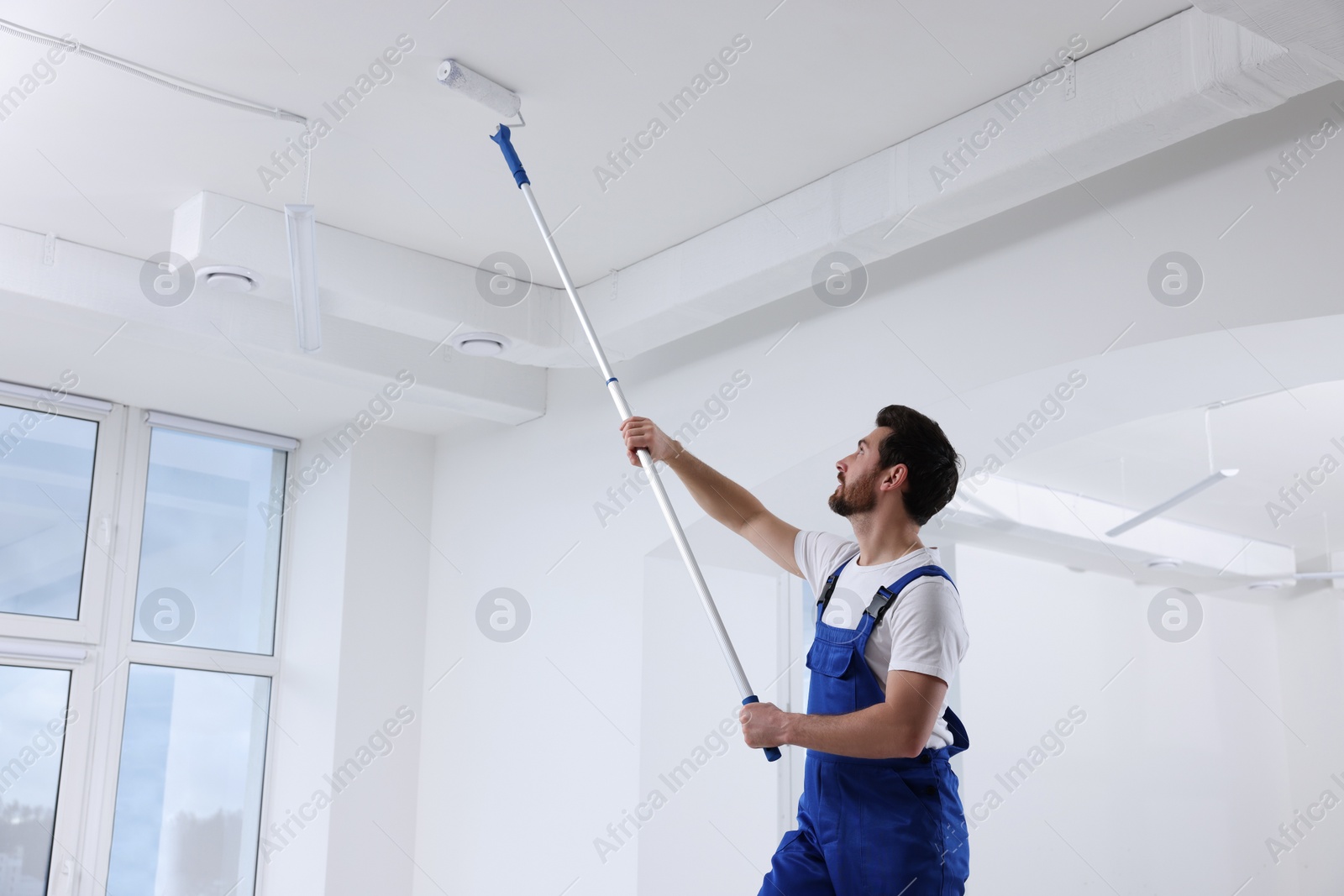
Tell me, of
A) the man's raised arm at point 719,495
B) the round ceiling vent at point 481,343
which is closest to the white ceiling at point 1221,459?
the round ceiling vent at point 481,343

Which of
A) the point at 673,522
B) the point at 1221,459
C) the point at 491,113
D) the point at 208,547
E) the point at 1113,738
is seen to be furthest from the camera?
the point at 1113,738

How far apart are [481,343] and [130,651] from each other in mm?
2333

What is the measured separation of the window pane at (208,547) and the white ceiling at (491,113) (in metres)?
1.76

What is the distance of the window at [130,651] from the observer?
5176 mm

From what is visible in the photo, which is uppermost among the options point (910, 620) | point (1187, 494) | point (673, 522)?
point (1187, 494)

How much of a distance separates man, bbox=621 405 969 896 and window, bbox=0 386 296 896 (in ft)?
13.1

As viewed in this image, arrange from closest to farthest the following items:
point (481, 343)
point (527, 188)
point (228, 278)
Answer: point (527, 188), point (228, 278), point (481, 343)

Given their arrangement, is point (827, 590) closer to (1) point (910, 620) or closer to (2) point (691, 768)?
(1) point (910, 620)

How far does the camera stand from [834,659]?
95.2 inches

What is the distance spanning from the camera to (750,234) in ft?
13.1

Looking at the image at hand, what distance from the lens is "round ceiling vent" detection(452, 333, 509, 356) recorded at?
4547 millimetres

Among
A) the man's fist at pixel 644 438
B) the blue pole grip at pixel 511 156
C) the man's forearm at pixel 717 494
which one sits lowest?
the man's forearm at pixel 717 494

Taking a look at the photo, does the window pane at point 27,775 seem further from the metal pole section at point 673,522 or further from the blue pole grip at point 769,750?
the blue pole grip at point 769,750

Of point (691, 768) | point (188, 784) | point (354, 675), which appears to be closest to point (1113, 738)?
point (691, 768)
